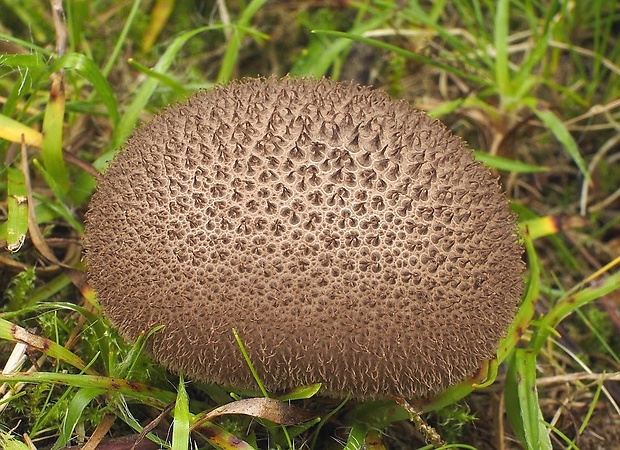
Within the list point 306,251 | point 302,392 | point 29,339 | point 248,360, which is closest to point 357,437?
point 302,392

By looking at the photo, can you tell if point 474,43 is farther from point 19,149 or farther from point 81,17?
point 19,149

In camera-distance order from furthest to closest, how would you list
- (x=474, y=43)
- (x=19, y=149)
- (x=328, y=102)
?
(x=474, y=43) < (x=19, y=149) < (x=328, y=102)

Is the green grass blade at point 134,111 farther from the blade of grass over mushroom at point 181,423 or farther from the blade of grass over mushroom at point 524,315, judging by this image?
the blade of grass over mushroom at point 524,315

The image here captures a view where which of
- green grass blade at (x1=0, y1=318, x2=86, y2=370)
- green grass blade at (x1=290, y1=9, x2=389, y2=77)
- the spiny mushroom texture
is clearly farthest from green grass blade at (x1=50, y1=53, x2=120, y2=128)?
green grass blade at (x1=0, y1=318, x2=86, y2=370)

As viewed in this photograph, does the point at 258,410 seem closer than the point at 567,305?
Yes

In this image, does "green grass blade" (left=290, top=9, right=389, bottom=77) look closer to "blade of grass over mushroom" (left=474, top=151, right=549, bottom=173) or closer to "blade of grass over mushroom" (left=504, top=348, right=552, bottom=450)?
"blade of grass over mushroom" (left=474, top=151, right=549, bottom=173)

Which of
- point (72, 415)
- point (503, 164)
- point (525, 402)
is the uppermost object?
point (503, 164)

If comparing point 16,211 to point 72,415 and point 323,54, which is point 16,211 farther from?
point 323,54

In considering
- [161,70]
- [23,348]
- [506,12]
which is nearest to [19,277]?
[23,348]

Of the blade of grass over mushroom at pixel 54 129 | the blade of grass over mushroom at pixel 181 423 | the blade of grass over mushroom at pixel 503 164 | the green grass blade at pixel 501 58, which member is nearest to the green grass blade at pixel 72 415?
the blade of grass over mushroom at pixel 181 423
